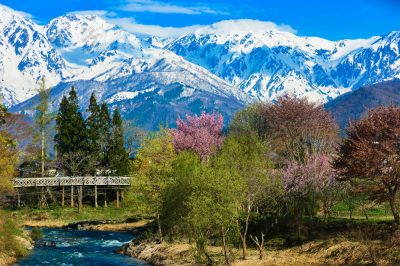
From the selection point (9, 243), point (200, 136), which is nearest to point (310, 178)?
point (9, 243)

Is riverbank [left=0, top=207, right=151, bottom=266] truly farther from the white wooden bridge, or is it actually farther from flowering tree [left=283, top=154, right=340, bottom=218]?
flowering tree [left=283, top=154, right=340, bottom=218]

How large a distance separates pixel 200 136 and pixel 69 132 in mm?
27377

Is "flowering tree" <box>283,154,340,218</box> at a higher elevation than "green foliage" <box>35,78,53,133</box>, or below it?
below

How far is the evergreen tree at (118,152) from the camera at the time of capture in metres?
110

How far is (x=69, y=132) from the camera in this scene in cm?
11012

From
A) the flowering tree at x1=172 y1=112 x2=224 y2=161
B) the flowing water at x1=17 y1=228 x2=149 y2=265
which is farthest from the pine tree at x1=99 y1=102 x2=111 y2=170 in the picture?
the flowing water at x1=17 y1=228 x2=149 y2=265

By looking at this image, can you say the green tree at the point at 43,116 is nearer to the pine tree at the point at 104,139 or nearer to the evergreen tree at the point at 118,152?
the pine tree at the point at 104,139

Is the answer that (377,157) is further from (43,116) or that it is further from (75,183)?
(43,116)

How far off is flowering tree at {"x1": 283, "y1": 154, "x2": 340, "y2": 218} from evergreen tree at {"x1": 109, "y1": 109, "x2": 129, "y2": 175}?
179 feet

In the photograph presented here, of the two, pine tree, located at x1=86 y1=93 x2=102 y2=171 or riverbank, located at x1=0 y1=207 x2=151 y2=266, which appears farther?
pine tree, located at x1=86 y1=93 x2=102 y2=171

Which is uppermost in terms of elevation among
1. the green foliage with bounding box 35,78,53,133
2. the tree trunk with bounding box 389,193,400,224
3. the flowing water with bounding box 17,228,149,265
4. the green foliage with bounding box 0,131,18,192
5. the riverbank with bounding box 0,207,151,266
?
the green foliage with bounding box 35,78,53,133

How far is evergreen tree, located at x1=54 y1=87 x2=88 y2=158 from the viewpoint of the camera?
109750 millimetres

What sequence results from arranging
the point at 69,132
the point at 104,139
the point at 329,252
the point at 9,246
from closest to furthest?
the point at 329,252 < the point at 9,246 < the point at 69,132 < the point at 104,139

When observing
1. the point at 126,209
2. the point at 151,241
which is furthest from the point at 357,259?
the point at 126,209
